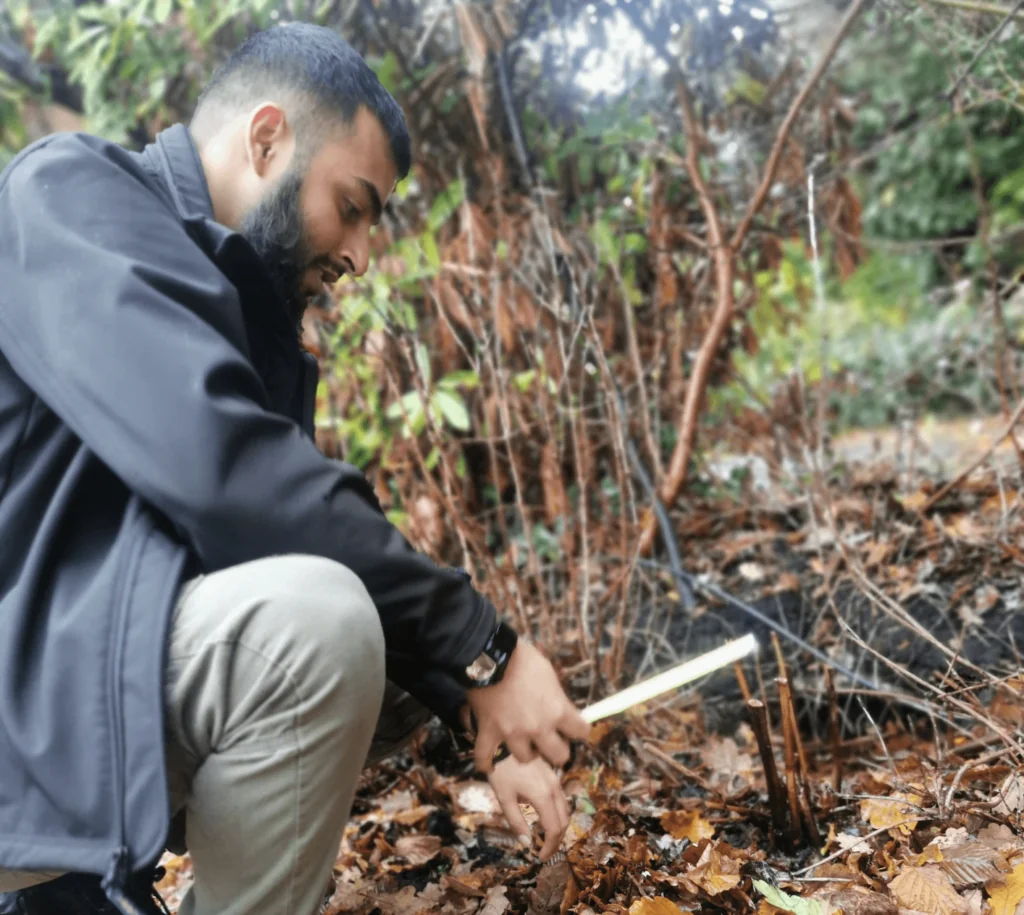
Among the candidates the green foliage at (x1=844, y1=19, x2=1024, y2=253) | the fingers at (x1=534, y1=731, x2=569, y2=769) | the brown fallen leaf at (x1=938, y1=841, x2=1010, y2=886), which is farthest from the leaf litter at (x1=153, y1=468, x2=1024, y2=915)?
the green foliage at (x1=844, y1=19, x2=1024, y2=253)

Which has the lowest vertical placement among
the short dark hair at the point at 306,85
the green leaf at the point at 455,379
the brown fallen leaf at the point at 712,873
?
the brown fallen leaf at the point at 712,873

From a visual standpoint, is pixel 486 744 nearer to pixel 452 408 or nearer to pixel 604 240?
pixel 452 408

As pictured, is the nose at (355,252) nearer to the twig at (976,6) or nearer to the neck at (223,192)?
the neck at (223,192)

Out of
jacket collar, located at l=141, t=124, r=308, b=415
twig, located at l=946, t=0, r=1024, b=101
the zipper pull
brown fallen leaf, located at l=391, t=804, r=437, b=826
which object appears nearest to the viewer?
the zipper pull

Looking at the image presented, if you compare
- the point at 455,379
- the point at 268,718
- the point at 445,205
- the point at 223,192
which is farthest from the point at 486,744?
the point at 445,205

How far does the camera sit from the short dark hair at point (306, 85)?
178cm

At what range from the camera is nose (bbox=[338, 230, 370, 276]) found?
6.08 ft

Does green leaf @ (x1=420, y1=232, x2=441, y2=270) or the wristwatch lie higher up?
green leaf @ (x1=420, y1=232, x2=441, y2=270)

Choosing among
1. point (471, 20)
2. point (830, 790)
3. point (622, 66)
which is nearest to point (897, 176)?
point (622, 66)

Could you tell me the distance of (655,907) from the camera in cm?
162

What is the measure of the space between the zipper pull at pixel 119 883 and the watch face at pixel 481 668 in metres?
0.55

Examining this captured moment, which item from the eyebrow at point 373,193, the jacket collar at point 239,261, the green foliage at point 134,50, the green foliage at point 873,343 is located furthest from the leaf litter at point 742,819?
the green foliage at point 134,50

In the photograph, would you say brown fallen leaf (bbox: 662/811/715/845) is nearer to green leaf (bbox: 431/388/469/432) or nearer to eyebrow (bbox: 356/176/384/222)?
eyebrow (bbox: 356/176/384/222)

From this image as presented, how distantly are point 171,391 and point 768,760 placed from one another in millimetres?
1339
